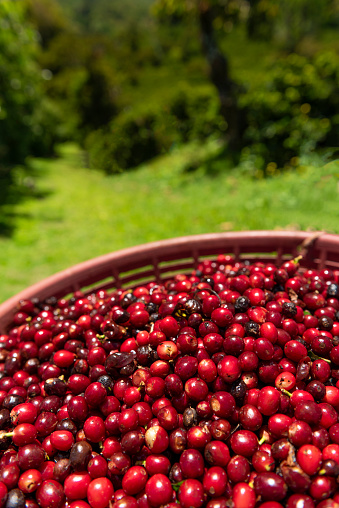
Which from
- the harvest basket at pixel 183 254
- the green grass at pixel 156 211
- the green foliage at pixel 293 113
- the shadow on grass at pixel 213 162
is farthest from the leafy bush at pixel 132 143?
the harvest basket at pixel 183 254

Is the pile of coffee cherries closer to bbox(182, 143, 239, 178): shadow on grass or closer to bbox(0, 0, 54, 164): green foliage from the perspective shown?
bbox(182, 143, 239, 178): shadow on grass

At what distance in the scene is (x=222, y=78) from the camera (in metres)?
9.69

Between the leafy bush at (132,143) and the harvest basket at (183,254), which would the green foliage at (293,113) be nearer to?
the leafy bush at (132,143)

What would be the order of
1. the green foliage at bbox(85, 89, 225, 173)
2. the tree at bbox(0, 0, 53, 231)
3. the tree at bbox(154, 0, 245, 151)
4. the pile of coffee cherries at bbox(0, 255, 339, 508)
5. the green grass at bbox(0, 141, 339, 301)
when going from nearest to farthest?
the pile of coffee cherries at bbox(0, 255, 339, 508) → the green grass at bbox(0, 141, 339, 301) → the tree at bbox(154, 0, 245, 151) → the tree at bbox(0, 0, 53, 231) → the green foliage at bbox(85, 89, 225, 173)

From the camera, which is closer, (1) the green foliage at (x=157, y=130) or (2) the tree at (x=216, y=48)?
(2) the tree at (x=216, y=48)

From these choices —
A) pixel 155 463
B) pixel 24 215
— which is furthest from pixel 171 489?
pixel 24 215

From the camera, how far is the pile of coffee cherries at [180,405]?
148cm

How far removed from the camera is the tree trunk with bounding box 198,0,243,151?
9.30 metres

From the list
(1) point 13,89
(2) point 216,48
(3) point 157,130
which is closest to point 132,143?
(3) point 157,130

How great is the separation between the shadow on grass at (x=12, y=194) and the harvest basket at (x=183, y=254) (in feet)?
18.3

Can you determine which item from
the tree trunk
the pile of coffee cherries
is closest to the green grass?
the tree trunk

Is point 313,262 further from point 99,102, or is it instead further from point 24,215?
point 99,102

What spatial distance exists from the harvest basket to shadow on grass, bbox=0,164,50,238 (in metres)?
5.59

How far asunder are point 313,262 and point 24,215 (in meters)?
7.83
